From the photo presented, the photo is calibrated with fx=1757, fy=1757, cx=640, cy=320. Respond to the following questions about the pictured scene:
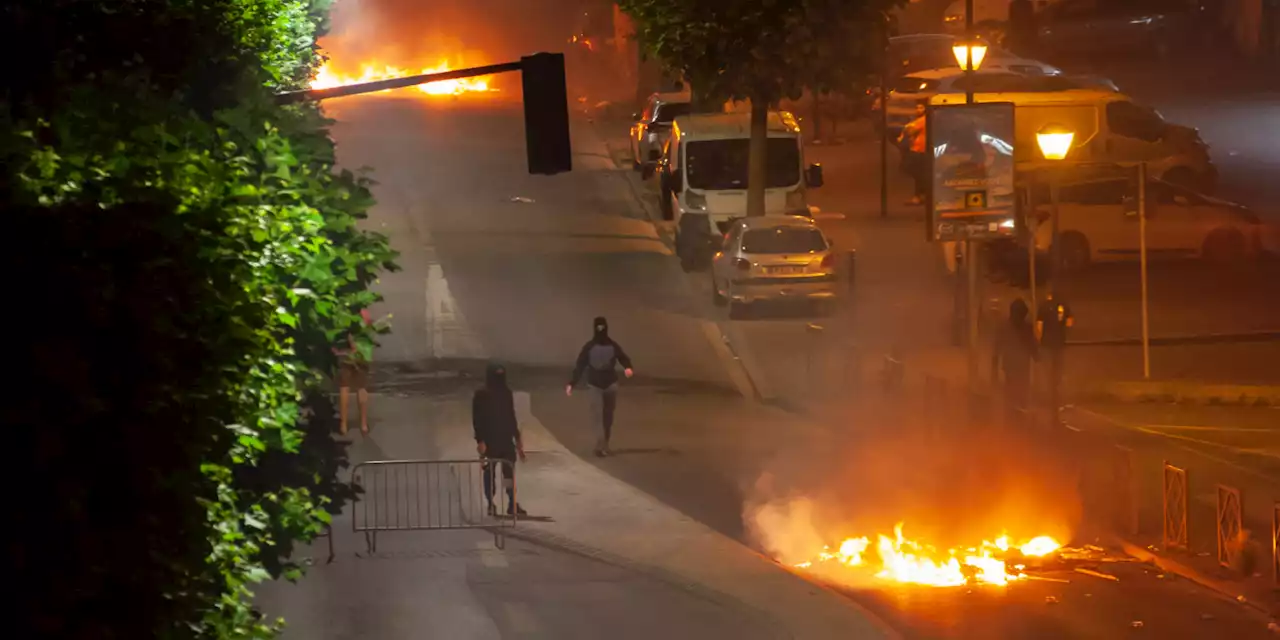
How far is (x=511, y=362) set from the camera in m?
24.1

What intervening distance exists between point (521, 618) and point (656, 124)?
2592 centimetres

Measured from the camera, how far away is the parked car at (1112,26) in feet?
160

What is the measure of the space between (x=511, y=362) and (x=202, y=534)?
17514 millimetres

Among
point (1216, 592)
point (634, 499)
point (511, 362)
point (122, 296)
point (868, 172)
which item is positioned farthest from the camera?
point (868, 172)

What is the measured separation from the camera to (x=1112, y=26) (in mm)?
49406

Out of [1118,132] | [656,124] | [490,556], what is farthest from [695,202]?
[490,556]

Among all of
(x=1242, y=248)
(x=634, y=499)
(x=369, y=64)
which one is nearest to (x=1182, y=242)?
(x=1242, y=248)

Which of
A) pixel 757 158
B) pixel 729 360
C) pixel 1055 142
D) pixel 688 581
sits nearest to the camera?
pixel 688 581

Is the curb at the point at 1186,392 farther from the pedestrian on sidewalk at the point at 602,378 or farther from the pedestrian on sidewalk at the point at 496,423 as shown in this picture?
the pedestrian on sidewalk at the point at 496,423

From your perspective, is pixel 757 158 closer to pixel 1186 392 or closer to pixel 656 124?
pixel 656 124

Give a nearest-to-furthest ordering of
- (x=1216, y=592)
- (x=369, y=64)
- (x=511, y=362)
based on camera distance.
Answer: (x=1216, y=592), (x=511, y=362), (x=369, y=64)

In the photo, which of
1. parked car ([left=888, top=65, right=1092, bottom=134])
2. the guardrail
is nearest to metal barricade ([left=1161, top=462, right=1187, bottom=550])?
the guardrail

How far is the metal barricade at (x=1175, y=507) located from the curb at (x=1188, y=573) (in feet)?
0.75

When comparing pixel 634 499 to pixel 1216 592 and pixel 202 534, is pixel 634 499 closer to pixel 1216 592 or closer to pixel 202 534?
pixel 1216 592
